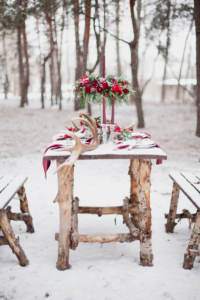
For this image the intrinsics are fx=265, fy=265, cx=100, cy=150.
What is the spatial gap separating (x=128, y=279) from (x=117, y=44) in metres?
16.0

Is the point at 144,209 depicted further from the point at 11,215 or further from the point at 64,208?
the point at 11,215

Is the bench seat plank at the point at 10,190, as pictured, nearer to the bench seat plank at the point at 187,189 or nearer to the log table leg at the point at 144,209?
the log table leg at the point at 144,209

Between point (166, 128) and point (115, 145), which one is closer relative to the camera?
point (115, 145)

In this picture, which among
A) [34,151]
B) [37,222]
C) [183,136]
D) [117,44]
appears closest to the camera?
[37,222]

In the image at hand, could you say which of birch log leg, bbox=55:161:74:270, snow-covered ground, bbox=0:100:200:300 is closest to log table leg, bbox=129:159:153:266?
snow-covered ground, bbox=0:100:200:300

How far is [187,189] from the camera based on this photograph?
255 cm

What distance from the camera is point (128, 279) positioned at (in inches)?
89.4

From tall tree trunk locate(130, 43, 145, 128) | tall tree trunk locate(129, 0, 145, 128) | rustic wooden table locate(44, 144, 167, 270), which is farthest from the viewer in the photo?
tall tree trunk locate(130, 43, 145, 128)

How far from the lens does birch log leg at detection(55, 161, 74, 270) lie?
2.27 m

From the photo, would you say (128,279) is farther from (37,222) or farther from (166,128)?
(166,128)

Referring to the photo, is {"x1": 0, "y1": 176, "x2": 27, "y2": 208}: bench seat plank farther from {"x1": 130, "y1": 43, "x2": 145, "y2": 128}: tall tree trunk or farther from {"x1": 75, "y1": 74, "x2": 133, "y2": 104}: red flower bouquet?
{"x1": 130, "y1": 43, "x2": 145, "y2": 128}: tall tree trunk

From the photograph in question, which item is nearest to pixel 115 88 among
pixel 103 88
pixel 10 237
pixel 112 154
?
pixel 103 88

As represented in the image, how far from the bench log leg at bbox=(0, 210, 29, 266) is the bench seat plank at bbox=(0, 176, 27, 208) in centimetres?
9

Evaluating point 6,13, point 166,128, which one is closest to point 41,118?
point 6,13
